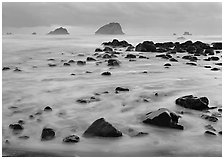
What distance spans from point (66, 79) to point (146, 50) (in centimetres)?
811

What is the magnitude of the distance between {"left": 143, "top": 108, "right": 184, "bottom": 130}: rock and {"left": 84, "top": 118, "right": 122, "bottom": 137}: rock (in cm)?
54

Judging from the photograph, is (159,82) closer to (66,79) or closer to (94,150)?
(66,79)

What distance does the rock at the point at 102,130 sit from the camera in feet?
11.4

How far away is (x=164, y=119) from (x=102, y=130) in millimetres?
795

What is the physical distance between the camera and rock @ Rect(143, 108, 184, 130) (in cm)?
376

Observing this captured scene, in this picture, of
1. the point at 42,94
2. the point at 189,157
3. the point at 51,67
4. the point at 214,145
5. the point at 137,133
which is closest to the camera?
the point at 189,157

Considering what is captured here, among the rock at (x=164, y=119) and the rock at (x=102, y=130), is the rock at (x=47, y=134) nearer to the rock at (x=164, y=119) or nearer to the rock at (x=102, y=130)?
the rock at (x=102, y=130)

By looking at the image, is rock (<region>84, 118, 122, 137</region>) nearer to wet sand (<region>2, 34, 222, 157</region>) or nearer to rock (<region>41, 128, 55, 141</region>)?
wet sand (<region>2, 34, 222, 157</region>)

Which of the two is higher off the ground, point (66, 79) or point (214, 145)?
point (66, 79)

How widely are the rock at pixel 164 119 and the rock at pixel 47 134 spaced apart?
1139mm

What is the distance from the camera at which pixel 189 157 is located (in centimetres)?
307

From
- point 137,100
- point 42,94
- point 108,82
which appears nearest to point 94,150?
point 137,100

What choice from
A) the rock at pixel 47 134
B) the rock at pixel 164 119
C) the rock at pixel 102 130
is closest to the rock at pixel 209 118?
the rock at pixel 164 119

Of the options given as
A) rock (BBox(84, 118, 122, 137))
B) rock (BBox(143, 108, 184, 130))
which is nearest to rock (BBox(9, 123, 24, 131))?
rock (BBox(84, 118, 122, 137))
